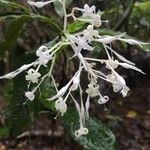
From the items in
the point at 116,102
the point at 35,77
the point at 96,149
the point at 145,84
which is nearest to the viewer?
the point at 35,77

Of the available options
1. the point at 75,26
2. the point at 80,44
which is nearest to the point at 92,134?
the point at 75,26

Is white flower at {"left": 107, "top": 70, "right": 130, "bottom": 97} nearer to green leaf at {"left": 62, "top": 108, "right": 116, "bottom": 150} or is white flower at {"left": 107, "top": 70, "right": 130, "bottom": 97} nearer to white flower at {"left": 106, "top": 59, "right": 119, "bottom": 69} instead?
white flower at {"left": 106, "top": 59, "right": 119, "bottom": 69}

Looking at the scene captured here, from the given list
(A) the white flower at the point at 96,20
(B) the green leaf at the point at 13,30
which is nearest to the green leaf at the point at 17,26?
(B) the green leaf at the point at 13,30

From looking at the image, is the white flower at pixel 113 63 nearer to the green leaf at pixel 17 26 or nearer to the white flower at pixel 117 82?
the white flower at pixel 117 82

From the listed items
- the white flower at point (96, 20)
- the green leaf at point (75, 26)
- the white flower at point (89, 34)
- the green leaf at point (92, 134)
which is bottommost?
the green leaf at point (92, 134)

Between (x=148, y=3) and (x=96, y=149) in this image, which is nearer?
(x=96, y=149)

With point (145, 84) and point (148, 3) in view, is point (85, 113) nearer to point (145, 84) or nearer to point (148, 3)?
point (148, 3)

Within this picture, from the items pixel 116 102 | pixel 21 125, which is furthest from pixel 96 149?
pixel 116 102

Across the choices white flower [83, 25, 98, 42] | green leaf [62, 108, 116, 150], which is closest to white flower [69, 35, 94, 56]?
white flower [83, 25, 98, 42]
